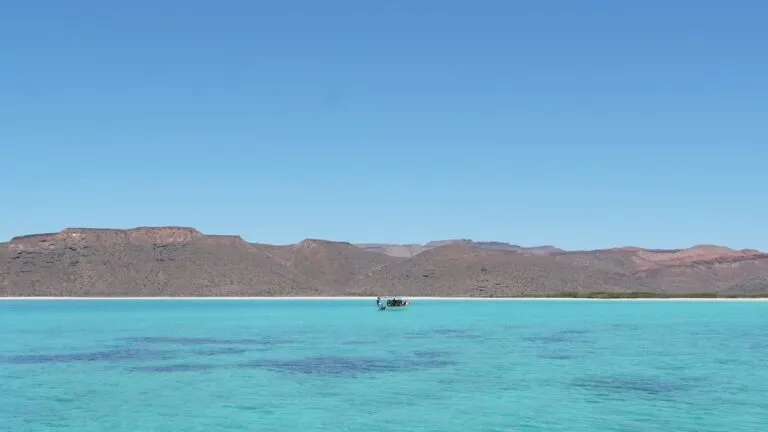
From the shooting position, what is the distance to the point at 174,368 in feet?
155

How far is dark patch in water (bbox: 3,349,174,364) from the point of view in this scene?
52.1 metres

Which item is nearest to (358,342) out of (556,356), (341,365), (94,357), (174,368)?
(341,365)

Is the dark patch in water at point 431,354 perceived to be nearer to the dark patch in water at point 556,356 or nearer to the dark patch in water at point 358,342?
the dark patch in water at point 556,356

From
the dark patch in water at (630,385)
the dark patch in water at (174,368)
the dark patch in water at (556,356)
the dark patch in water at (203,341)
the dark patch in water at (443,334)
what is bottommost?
the dark patch in water at (174,368)

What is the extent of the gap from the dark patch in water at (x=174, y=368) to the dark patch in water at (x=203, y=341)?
54.3ft

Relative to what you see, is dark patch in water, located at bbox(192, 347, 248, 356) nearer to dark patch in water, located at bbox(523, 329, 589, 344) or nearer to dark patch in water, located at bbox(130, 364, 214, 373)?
dark patch in water, located at bbox(130, 364, 214, 373)

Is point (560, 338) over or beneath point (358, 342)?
over

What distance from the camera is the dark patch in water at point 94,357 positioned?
5212 centimetres

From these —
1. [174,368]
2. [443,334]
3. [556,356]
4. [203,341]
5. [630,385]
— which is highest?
[443,334]

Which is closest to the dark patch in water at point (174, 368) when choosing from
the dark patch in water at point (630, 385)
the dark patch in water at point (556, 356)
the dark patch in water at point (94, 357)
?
the dark patch in water at point (94, 357)

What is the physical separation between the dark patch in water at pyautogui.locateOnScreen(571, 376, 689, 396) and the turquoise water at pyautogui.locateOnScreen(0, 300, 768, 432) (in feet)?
0.21

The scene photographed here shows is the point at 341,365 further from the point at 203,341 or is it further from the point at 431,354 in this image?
the point at 203,341

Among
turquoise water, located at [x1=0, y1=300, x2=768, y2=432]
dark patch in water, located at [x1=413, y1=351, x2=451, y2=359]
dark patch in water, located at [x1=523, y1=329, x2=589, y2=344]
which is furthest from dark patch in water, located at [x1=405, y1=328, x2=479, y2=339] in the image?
dark patch in water, located at [x1=413, y1=351, x2=451, y2=359]

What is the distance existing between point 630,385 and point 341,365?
54.2 feet
